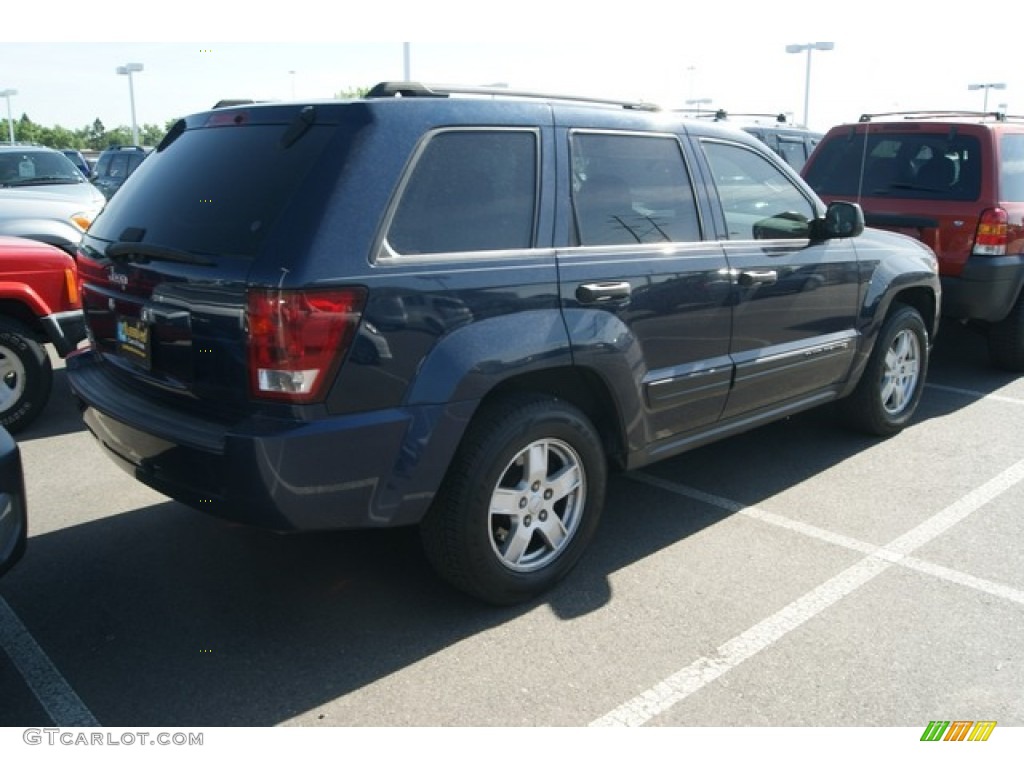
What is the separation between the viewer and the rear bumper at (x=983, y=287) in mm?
6637

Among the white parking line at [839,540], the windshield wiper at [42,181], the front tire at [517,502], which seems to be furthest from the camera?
the windshield wiper at [42,181]

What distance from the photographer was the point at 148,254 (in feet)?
10.5

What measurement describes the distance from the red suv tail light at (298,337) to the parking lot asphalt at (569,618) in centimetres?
101

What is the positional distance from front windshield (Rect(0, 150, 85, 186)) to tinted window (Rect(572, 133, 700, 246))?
351 inches

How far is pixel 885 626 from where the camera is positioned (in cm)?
339

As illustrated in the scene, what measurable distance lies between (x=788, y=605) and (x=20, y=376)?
4.59 m

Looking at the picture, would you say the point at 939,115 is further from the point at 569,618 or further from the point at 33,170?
the point at 33,170

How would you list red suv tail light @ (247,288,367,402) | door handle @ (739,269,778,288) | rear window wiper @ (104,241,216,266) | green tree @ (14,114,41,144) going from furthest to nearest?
green tree @ (14,114,41,144) → door handle @ (739,269,778,288) → rear window wiper @ (104,241,216,266) → red suv tail light @ (247,288,367,402)

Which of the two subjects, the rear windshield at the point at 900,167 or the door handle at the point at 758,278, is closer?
the door handle at the point at 758,278

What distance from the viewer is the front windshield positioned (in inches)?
412

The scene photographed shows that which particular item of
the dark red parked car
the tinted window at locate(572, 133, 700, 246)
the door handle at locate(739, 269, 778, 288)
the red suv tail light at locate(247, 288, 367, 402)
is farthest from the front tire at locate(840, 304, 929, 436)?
the dark red parked car

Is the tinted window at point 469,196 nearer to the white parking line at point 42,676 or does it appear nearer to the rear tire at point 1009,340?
the white parking line at point 42,676

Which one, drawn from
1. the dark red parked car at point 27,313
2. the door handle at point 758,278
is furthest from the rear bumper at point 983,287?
the dark red parked car at point 27,313

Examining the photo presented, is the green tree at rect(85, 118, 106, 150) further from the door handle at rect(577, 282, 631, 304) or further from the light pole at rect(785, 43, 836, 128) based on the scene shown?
the door handle at rect(577, 282, 631, 304)
